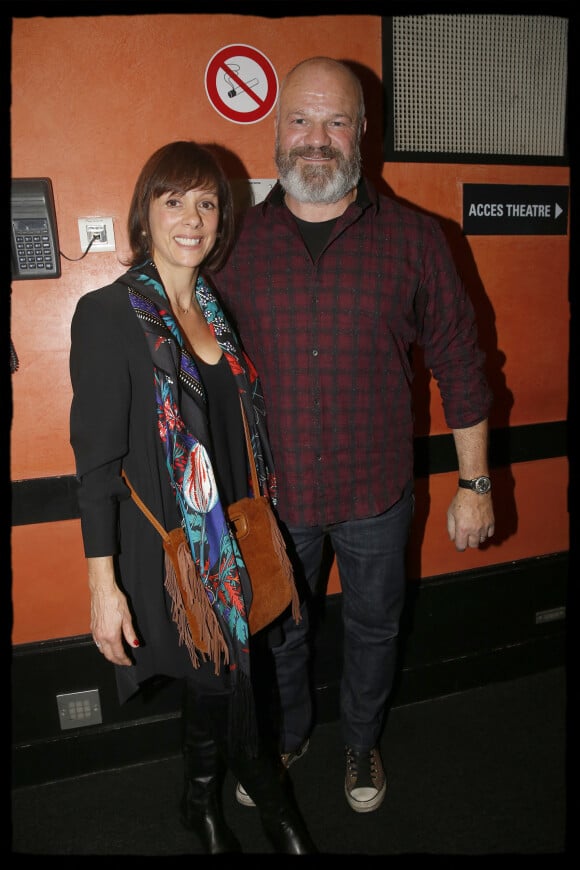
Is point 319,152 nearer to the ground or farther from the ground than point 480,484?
farther from the ground

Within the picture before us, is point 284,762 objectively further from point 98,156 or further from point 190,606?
point 98,156

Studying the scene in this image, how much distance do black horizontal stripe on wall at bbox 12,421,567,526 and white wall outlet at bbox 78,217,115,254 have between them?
758mm

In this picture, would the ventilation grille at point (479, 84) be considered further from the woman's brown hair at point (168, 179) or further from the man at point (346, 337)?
the woman's brown hair at point (168, 179)

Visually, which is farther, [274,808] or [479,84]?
[479,84]

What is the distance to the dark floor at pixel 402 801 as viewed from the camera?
68.0 inches

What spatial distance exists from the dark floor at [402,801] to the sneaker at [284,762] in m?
0.02

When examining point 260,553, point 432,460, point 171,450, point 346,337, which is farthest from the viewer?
point 432,460

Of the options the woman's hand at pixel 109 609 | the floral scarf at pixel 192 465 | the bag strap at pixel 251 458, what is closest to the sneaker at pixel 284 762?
the floral scarf at pixel 192 465

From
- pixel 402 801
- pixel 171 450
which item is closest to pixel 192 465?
pixel 171 450

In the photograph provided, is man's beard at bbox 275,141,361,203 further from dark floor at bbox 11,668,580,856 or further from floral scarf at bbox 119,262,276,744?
dark floor at bbox 11,668,580,856

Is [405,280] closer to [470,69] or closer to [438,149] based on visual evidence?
[438,149]

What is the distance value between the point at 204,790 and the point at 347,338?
54.3 inches

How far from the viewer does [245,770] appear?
1.52 meters

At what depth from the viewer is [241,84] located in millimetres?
1802
